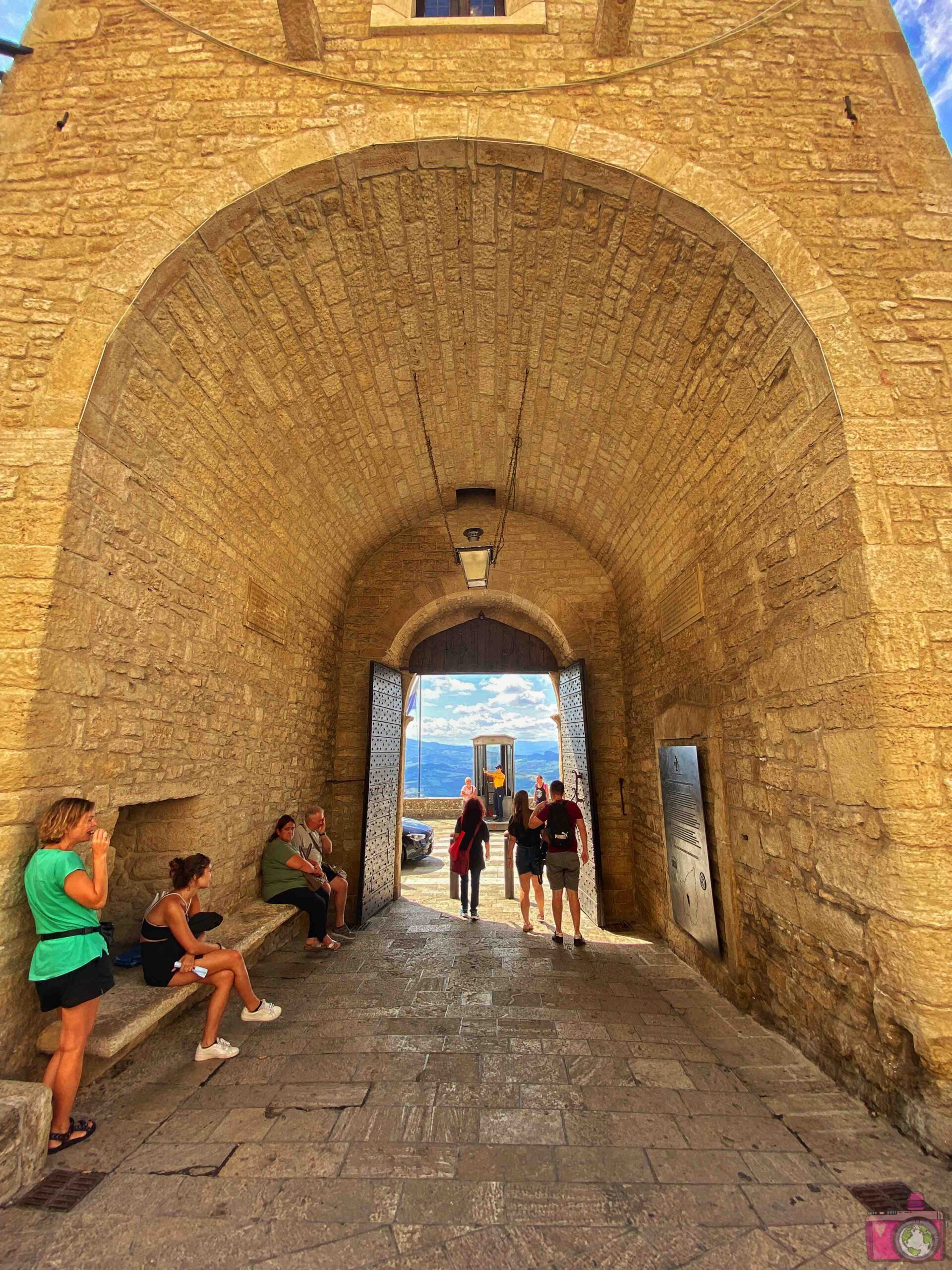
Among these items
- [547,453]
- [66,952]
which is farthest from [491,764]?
[66,952]

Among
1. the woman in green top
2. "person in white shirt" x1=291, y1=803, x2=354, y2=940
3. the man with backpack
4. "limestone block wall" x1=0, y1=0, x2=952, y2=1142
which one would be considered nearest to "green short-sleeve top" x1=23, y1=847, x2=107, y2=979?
the woman in green top

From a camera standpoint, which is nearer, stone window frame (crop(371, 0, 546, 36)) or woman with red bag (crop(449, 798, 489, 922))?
stone window frame (crop(371, 0, 546, 36))

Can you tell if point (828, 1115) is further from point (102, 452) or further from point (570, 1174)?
point (102, 452)

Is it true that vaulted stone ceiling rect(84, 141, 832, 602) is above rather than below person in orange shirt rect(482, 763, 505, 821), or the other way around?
above

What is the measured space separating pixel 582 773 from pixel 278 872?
143 inches

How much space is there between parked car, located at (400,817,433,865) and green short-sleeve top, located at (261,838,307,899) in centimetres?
574

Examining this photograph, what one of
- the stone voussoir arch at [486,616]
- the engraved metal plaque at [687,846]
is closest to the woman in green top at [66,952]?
the engraved metal plaque at [687,846]

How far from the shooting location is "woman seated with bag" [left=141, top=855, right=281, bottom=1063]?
2.86m

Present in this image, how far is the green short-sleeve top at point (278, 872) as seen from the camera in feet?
15.1

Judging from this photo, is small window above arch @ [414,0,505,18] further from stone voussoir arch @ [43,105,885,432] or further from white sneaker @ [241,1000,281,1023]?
white sneaker @ [241,1000,281,1023]

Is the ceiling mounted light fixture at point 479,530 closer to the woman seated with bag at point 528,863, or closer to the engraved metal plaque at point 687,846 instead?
the engraved metal plaque at point 687,846

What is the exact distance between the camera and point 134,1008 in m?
2.65

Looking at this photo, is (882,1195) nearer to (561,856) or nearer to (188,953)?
(561,856)

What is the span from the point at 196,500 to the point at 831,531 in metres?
3.80
